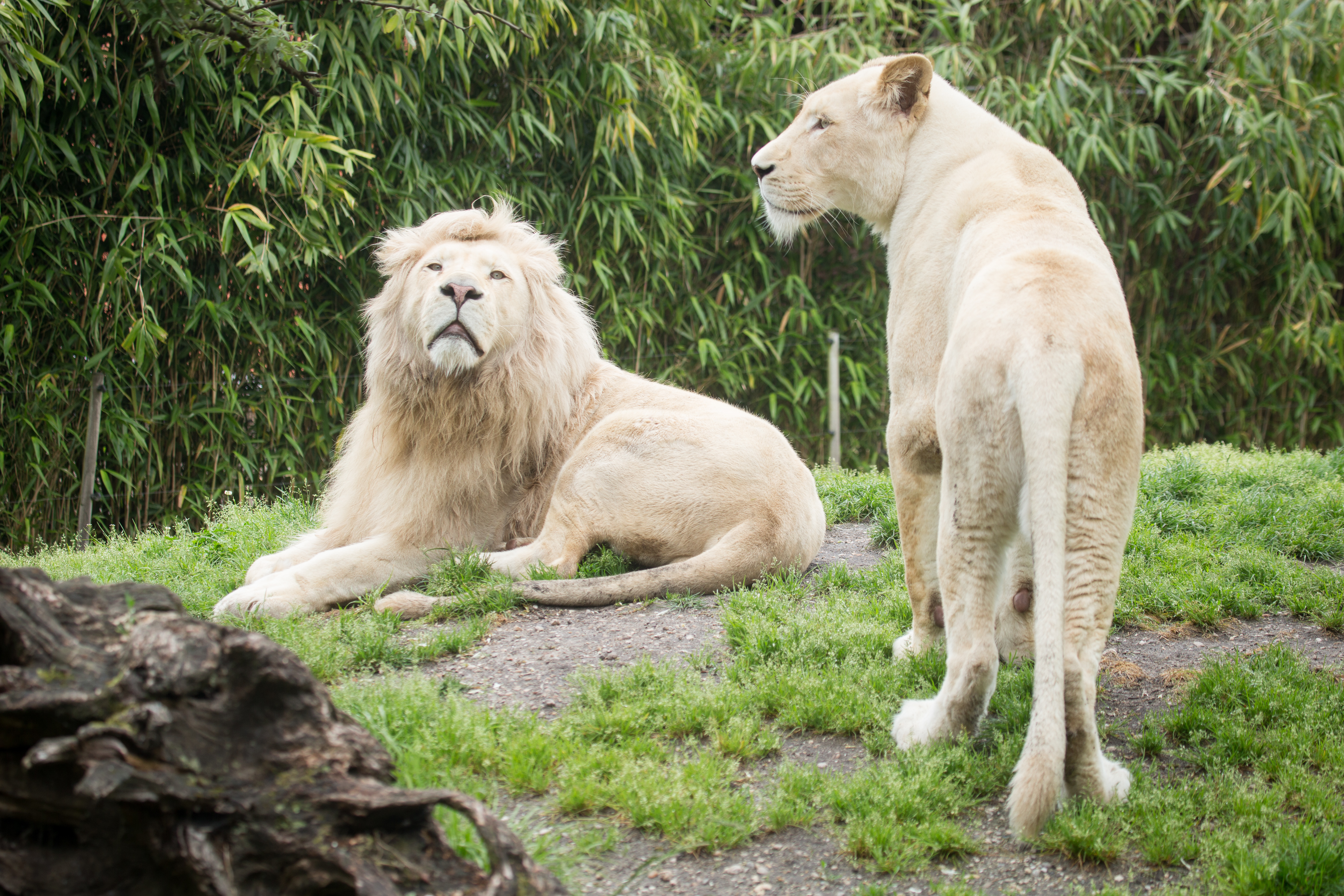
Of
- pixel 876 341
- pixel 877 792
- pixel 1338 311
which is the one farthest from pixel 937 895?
pixel 1338 311

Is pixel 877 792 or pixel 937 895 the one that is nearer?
pixel 937 895

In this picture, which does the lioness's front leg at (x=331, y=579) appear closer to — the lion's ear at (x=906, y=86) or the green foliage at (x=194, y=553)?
the green foliage at (x=194, y=553)

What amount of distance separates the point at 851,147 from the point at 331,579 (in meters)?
2.65

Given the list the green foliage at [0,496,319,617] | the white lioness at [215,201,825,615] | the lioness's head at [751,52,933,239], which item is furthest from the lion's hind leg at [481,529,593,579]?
the lioness's head at [751,52,933,239]

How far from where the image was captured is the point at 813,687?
3.19m

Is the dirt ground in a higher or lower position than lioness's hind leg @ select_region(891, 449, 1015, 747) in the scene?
lower

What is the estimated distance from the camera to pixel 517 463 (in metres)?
4.73

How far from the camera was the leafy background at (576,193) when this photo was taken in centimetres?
583

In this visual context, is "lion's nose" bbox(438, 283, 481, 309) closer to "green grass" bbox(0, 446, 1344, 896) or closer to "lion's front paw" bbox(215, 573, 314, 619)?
"green grass" bbox(0, 446, 1344, 896)

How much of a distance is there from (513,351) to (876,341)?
468 centimetres

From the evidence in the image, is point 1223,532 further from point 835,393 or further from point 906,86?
point 835,393

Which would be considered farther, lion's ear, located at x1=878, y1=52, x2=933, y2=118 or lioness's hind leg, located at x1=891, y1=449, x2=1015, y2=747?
lion's ear, located at x1=878, y1=52, x2=933, y2=118

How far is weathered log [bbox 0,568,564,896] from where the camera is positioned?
1.70m

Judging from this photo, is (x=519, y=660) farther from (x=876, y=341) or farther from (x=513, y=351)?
(x=876, y=341)
